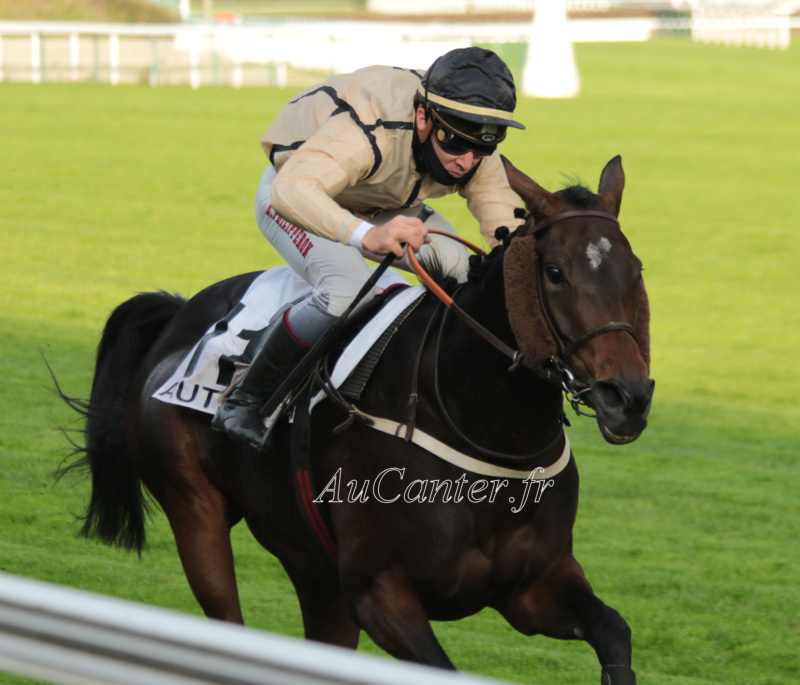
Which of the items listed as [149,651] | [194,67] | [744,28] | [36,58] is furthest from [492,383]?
[744,28]

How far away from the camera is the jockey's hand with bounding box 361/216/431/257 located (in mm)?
3324

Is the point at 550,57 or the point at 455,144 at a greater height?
the point at 455,144

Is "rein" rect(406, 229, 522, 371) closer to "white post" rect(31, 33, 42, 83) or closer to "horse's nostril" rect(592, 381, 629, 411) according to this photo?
"horse's nostril" rect(592, 381, 629, 411)

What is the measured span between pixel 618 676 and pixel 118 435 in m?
2.36

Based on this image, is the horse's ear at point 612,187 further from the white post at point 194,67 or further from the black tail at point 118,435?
the white post at point 194,67

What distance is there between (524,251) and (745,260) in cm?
1051

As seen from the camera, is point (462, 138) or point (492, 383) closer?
point (492, 383)

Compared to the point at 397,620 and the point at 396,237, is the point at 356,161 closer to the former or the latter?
the point at 396,237

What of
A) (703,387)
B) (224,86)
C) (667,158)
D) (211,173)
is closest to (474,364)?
(703,387)

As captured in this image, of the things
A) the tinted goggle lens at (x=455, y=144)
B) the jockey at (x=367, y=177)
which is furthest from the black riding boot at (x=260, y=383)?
the tinted goggle lens at (x=455, y=144)

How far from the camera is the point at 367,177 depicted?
3701mm

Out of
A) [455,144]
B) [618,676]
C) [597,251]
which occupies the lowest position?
[618,676]

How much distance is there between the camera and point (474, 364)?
342 centimetres

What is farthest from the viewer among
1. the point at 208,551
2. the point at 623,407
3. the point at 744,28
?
the point at 744,28
